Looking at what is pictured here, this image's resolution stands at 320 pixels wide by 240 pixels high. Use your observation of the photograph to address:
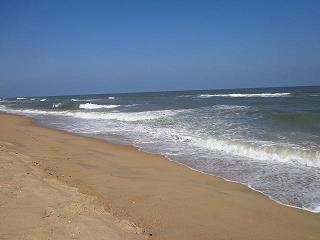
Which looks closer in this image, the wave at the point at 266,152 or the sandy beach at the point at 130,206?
the sandy beach at the point at 130,206

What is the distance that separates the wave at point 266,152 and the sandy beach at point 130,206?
2.59 m

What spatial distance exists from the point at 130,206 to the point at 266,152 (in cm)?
553

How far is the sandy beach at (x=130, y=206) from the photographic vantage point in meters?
3.74

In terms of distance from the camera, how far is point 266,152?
9.23 m

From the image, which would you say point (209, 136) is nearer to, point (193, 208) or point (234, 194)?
point (234, 194)

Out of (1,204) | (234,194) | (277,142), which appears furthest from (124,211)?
(277,142)

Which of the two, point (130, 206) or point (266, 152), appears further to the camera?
point (266, 152)

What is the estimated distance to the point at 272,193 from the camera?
611cm

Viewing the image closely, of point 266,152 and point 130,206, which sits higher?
point 130,206

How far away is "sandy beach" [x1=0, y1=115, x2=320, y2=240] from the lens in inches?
147

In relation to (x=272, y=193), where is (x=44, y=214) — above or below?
above

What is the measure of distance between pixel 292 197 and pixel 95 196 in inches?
132

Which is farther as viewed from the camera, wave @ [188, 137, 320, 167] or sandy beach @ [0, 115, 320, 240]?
wave @ [188, 137, 320, 167]

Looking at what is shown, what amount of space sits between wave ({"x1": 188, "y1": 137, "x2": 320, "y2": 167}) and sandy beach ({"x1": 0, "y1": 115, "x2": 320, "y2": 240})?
2.59 metres
